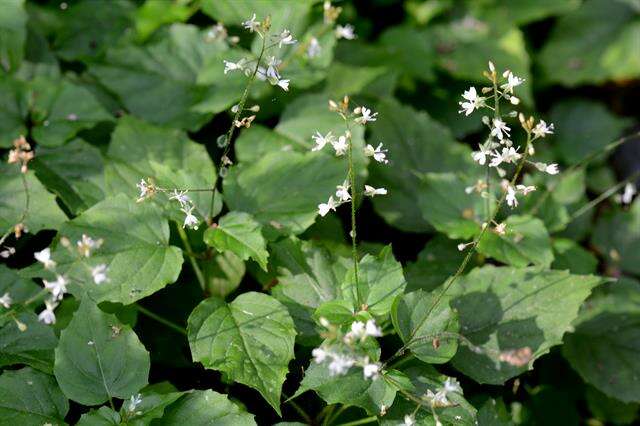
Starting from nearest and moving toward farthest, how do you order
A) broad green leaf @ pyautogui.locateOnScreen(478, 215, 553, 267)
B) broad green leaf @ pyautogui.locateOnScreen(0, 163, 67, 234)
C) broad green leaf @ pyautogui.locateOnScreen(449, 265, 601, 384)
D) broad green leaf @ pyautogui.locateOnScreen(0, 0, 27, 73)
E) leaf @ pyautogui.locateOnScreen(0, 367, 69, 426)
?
leaf @ pyautogui.locateOnScreen(0, 367, 69, 426)
broad green leaf @ pyautogui.locateOnScreen(449, 265, 601, 384)
broad green leaf @ pyautogui.locateOnScreen(0, 163, 67, 234)
broad green leaf @ pyautogui.locateOnScreen(478, 215, 553, 267)
broad green leaf @ pyautogui.locateOnScreen(0, 0, 27, 73)

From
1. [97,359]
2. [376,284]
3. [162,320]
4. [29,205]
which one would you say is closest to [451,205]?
[376,284]

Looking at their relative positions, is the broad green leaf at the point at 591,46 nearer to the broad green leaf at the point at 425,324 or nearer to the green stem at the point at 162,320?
the broad green leaf at the point at 425,324

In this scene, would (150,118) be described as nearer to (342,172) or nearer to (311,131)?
(311,131)

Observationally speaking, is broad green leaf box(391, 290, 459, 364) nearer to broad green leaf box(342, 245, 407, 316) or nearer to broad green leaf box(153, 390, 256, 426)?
broad green leaf box(342, 245, 407, 316)

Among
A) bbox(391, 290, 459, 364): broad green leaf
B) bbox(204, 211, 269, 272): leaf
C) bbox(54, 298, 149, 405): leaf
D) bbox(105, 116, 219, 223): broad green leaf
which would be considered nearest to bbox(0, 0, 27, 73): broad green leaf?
bbox(105, 116, 219, 223): broad green leaf

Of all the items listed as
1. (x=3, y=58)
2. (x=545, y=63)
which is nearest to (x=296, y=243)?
(x=3, y=58)
